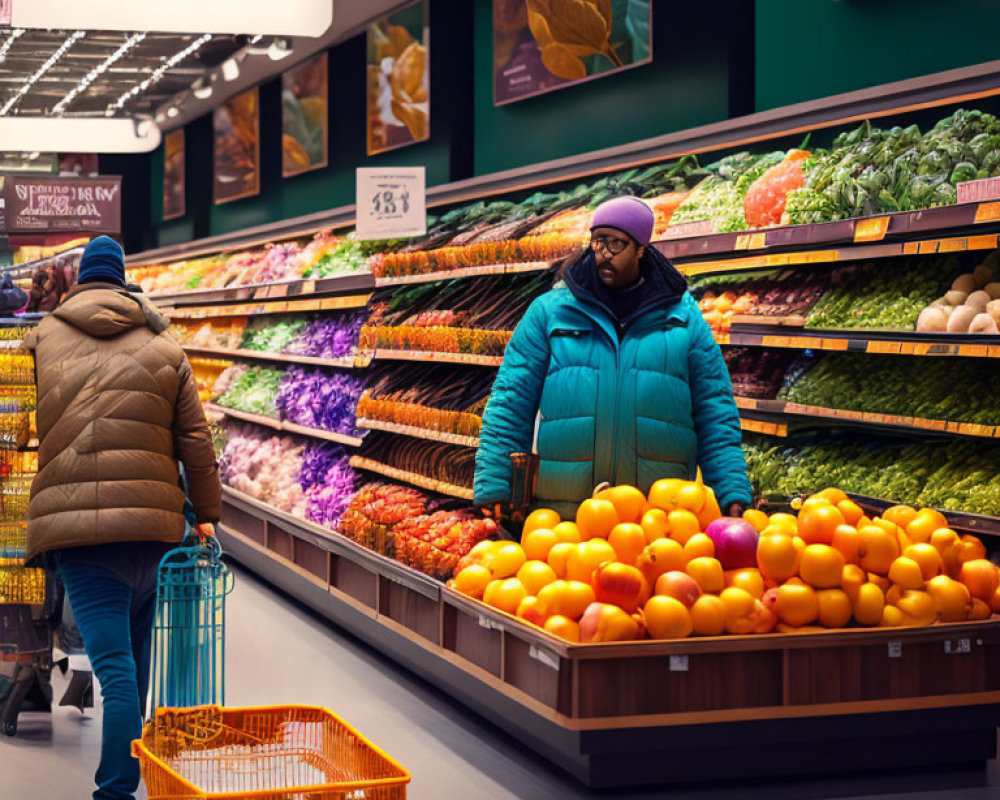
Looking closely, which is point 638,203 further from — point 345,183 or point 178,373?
point 345,183

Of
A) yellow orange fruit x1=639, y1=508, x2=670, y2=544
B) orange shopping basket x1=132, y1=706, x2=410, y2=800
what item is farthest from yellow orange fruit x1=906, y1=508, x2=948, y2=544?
orange shopping basket x1=132, y1=706, x2=410, y2=800

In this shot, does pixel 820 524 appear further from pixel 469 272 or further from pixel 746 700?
pixel 469 272

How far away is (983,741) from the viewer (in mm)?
4121

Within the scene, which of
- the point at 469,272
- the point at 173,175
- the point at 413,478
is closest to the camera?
the point at 469,272

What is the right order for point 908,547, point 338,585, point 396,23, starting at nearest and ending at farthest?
point 908,547
point 338,585
point 396,23

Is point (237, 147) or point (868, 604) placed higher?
point (237, 147)

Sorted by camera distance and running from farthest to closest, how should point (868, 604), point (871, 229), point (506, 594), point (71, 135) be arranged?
point (71, 135)
point (871, 229)
point (506, 594)
point (868, 604)

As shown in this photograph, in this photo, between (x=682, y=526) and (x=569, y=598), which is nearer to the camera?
(x=569, y=598)

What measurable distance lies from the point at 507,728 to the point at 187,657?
1.31 metres

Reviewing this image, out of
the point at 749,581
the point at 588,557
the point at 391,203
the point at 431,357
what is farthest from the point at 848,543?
the point at 391,203

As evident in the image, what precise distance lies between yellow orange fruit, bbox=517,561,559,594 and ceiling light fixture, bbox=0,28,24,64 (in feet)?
33.8

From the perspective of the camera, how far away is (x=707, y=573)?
371 cm

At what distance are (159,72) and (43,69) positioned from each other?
4.30 ft

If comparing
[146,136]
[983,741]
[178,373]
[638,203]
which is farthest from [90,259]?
[146,136]
